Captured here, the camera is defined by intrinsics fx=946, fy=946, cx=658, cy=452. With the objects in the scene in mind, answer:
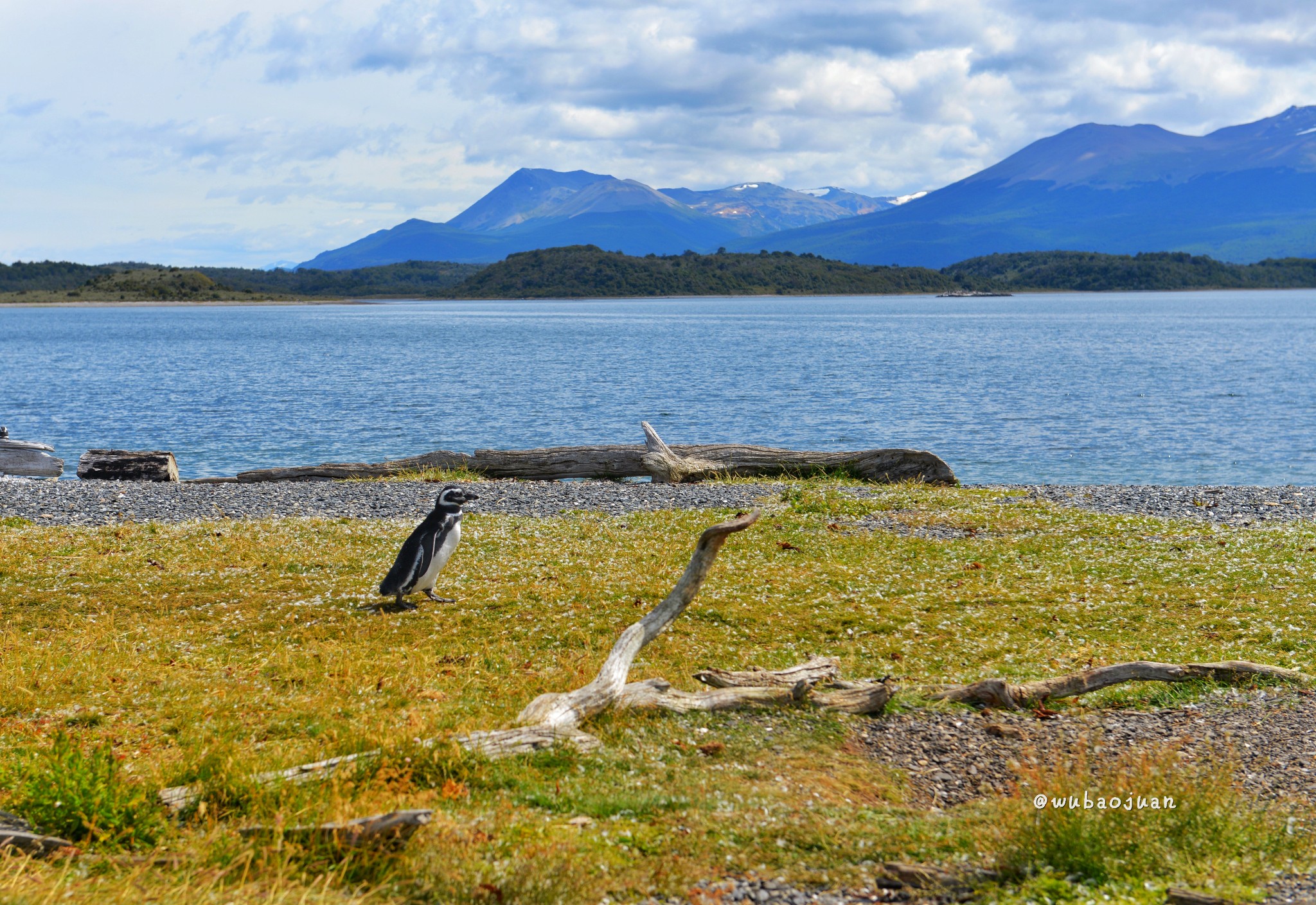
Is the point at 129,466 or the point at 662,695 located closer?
the point at 662,695

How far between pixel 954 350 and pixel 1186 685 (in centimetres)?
11314

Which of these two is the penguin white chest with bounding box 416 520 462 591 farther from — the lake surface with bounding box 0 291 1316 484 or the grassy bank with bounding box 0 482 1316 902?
the lake surface with bounding box 0 291 1316 484

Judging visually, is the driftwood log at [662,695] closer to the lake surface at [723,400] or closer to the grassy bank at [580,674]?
the grassy bank at [580,674]

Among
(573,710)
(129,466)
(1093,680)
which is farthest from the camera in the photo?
(129,466)

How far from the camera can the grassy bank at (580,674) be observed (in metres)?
7.11

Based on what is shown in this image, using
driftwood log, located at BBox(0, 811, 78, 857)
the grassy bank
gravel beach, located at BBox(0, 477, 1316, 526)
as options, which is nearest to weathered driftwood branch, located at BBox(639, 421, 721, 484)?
gravel beach, located at BBox(0, 477, 1316, 526)

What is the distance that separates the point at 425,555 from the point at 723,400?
57491 millimetres

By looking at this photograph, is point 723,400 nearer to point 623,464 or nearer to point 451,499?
point 623,464

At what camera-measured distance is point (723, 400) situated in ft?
240

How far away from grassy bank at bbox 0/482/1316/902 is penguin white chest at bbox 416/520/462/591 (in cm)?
44

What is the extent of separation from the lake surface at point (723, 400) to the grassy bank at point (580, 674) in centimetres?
2270

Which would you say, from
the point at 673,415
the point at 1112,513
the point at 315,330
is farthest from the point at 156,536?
the point at 315,330

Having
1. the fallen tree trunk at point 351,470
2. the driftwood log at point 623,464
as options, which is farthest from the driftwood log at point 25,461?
the driftwood log at point 623,464

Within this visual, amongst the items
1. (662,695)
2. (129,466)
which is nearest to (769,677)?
(662,695)
